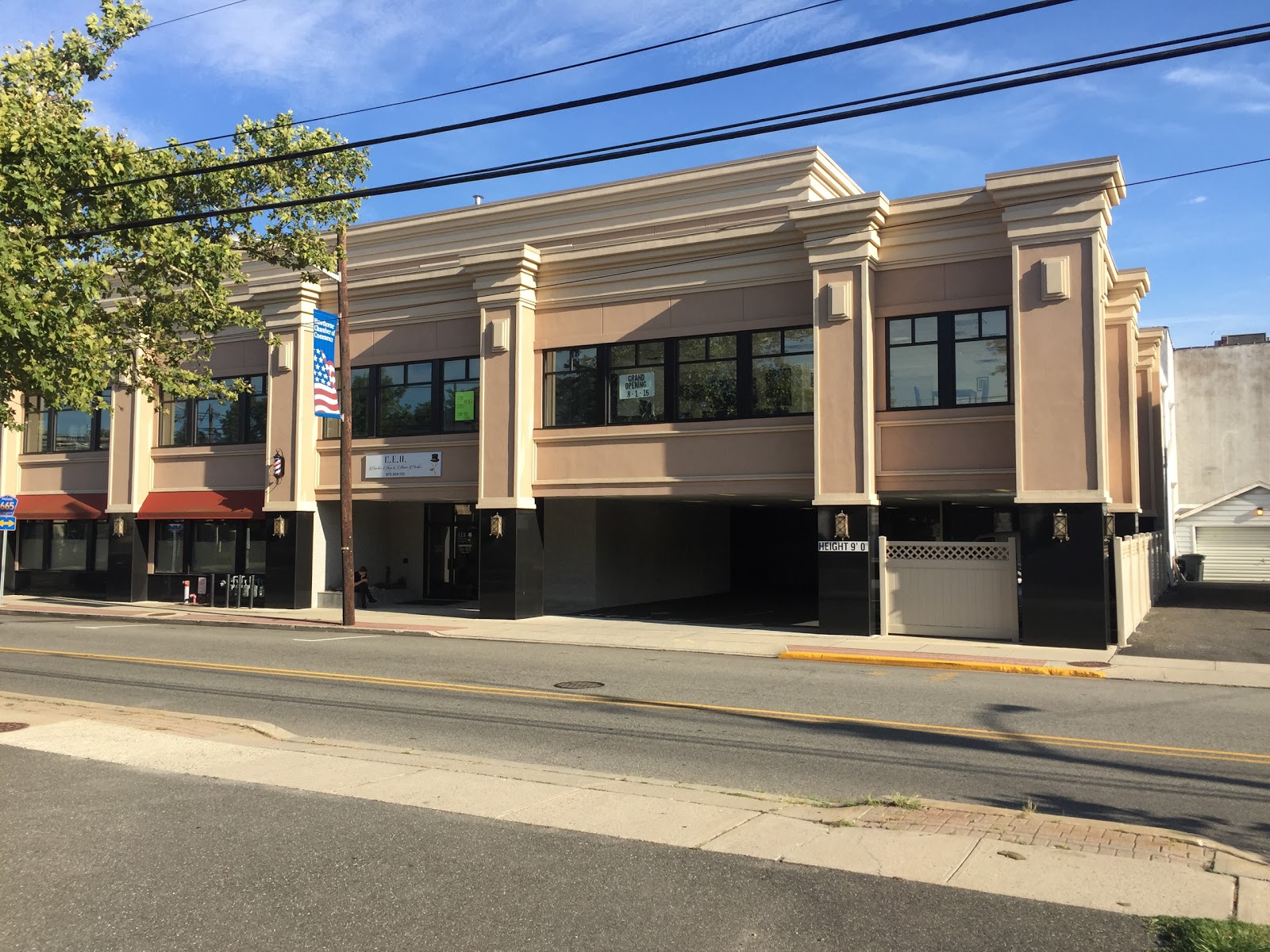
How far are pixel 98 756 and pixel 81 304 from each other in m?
7.41

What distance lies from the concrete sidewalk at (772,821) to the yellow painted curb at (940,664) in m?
9.29

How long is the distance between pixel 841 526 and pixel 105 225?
534 inches

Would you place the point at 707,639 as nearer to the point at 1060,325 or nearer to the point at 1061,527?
the point at 1061,527

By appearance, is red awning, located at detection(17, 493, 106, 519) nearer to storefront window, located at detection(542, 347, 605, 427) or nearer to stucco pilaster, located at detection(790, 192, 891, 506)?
storefront window, located at detection(542, 347, 605, 427)

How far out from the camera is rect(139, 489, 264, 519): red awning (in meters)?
27.7

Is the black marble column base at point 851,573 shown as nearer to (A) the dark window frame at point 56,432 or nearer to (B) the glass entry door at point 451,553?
(B) the glass entry door at point 451,553

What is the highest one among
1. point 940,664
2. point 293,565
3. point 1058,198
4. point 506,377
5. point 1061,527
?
point 1058,198

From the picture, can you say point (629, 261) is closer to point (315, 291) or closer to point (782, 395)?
point (782, 395)

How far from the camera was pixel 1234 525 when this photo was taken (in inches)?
1596

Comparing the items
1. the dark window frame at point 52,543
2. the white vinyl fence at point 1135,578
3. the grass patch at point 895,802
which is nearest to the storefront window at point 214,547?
the dark window frame at point 52,543

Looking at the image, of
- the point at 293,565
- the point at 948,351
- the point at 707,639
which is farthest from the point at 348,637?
the point at 948,351

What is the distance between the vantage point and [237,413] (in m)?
28.6

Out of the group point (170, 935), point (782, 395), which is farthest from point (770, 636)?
point (170, 935)

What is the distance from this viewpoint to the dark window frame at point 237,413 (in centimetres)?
2814
